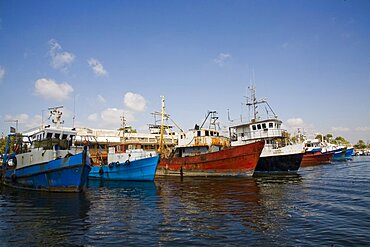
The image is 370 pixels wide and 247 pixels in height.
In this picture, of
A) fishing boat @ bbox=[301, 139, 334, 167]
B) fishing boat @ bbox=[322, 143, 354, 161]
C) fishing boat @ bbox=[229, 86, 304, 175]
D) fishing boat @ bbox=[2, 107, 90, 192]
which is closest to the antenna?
fishing boat @ bbox=[2, 107, 90, 192]

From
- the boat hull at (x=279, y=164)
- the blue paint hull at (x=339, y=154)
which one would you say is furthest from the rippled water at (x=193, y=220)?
the blue paint hull at (x=339, y=154)

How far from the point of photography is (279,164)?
32062 mm

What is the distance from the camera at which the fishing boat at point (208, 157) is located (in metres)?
26.1

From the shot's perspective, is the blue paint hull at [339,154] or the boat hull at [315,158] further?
the blue paint hull at [339,154]

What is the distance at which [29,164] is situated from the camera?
62.8 feet

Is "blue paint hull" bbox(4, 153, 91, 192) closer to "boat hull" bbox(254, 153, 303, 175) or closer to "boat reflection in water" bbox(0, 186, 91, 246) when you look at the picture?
"boat reflection in water" bbox(0, 186, 91, 246)

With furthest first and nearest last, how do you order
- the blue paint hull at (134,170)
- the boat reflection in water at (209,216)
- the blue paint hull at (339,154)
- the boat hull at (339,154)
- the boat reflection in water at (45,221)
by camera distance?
the boat hull at (339,154) → the blue paint hull at (339,154) → the blue paint hull at (134,170) → the boat reflection in water at (209,216) → the boat reflection in water at (45,221)

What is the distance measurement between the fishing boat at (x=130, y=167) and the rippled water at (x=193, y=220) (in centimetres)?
904

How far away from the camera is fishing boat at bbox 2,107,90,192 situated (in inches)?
661

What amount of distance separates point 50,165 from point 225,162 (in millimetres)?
16538

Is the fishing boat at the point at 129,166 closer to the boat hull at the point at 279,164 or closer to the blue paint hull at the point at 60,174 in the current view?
the blue paint hull at the point at 60,174

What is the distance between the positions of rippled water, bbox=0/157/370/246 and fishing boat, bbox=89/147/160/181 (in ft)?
29.7

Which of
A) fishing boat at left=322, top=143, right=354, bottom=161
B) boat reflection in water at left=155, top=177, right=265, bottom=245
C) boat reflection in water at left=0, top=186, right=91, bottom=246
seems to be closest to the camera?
boat reflection in water at left=0, top=186, right=91, bottom=246

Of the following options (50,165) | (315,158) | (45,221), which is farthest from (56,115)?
(315,158)
